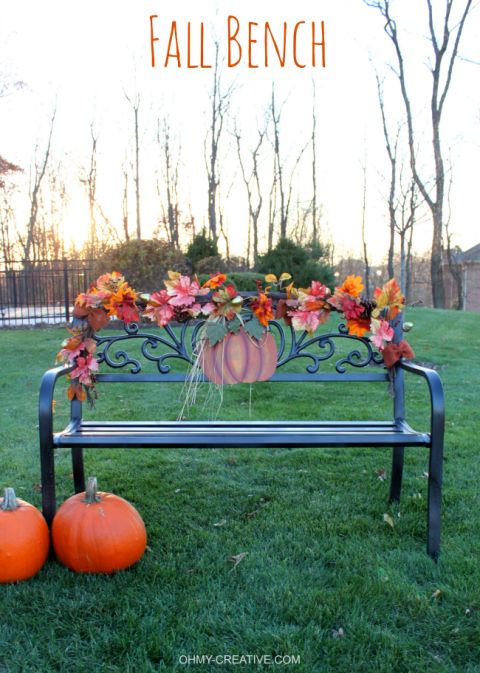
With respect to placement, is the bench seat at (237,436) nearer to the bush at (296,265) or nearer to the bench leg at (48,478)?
the bench leg at (48,478)

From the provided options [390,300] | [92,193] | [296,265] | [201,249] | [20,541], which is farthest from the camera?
[92,193]

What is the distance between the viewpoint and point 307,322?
2.83 meters

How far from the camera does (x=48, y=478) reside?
2395 millimetres

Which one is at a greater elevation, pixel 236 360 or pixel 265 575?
pixel 236 360

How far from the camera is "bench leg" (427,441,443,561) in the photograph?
7.67 ft

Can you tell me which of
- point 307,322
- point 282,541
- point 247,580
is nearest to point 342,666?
point 247,580

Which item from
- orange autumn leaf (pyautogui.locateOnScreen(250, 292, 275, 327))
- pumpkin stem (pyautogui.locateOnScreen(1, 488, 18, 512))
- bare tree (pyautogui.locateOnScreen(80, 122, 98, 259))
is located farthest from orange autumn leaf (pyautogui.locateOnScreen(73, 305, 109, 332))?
bare tree (pyautogui.locateOnScreen(80, 122, 98, 259))

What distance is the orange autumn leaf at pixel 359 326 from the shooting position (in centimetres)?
280

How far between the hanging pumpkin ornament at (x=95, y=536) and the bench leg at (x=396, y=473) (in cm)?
132

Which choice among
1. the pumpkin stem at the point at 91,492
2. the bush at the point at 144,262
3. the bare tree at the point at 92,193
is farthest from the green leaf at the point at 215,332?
the bare tree at the point at 92,193

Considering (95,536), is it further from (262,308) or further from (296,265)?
(296,265)

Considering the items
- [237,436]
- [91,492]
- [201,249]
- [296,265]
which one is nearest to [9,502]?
[91,492]

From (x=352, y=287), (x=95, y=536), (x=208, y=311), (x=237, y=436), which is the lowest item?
(x=95, y=536)

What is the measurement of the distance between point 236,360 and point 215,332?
198 mm
